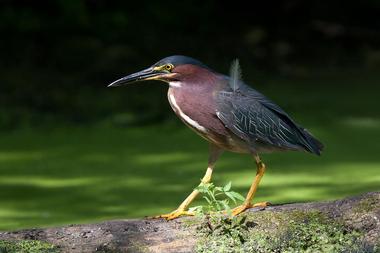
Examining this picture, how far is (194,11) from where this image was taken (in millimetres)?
8766

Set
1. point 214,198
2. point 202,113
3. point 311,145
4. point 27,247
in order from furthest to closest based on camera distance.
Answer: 1. point 311,145
2. point 202,113
3. point 214,198
4. point 27,247

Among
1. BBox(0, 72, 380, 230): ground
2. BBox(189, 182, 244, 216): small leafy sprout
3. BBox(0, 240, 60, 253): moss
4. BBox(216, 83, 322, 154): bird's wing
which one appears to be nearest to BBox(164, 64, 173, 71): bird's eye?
BBox(216, 83, 322, 154): bird's wing

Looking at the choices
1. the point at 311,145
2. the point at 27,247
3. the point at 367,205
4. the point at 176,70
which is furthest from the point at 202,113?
the point at 27,247

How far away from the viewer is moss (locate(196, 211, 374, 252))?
9.61ft

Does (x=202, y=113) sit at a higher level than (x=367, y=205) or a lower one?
higher

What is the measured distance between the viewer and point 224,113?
3.17 meters

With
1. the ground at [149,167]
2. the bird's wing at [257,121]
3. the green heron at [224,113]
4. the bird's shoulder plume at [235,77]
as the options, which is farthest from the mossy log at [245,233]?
the ground at [149,167]

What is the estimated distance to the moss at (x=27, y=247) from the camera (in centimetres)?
288

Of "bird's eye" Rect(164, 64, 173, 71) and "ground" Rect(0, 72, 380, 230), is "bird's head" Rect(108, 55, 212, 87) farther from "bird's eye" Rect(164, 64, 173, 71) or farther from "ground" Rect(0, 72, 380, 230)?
"ground" Rect(0, 72, 380, 230)

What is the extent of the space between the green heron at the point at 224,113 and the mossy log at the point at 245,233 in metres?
0.15

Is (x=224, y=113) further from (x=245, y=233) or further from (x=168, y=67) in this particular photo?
(x=245, y=233)

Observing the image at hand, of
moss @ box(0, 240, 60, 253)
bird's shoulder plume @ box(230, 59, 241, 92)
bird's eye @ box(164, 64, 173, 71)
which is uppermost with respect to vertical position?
bird's eye @ box(164, 64, 173, 71)

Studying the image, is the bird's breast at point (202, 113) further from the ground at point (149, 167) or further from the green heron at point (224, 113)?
the ground at point (149, 167)

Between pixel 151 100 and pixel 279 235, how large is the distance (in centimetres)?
436
